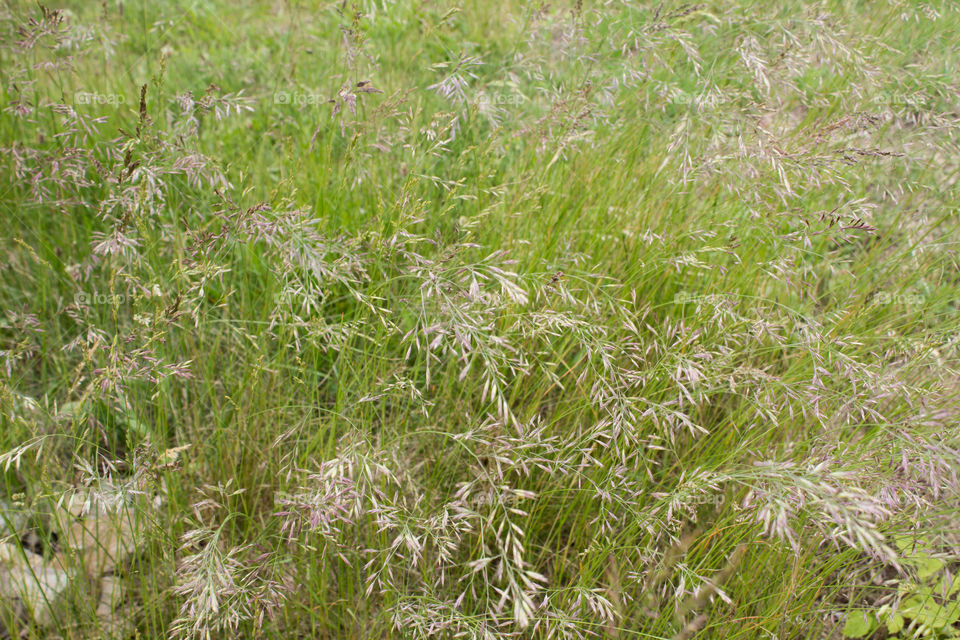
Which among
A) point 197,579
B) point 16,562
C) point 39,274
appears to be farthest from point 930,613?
point 39,274

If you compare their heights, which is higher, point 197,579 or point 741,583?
point 197,579

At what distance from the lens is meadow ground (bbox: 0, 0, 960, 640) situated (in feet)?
5.11

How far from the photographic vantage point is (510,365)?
5.13ft

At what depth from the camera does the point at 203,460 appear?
2.01 metres

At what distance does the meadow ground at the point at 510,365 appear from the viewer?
5.11ft

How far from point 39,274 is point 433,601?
195 cm

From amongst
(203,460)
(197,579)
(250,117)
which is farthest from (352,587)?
(250,117)

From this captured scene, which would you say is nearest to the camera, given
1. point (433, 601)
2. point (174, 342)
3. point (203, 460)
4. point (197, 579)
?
point (197, 579)

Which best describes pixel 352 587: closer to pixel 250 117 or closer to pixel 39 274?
pixel 39 274

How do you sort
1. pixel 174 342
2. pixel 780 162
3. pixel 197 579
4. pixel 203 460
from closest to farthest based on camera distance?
pixel 197 579, pixel 780 162, pixel 203 460, pixel 174 342

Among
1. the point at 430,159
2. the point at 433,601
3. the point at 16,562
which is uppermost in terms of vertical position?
the point at 430,159

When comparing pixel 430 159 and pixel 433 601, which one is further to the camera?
pixel 430 159

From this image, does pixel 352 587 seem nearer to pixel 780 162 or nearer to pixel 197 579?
pixel 197 579

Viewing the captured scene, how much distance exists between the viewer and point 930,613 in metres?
1.73
